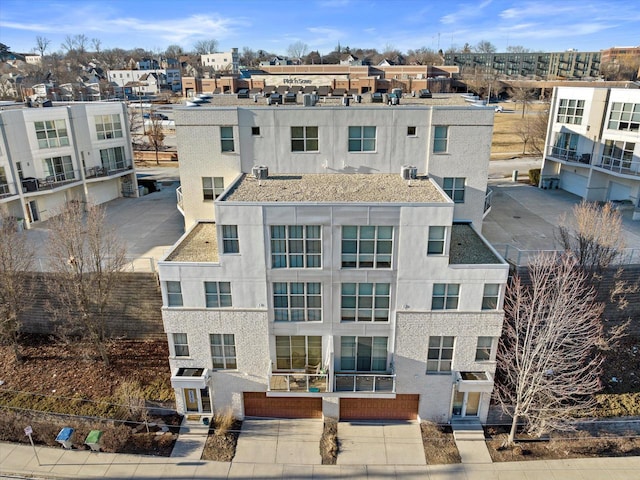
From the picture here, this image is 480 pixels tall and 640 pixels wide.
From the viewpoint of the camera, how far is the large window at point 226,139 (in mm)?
24766

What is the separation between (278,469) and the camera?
711 inches

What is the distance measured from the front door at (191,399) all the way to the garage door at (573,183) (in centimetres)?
3627

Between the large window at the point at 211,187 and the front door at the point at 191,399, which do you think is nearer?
the front door at the point at 191,399

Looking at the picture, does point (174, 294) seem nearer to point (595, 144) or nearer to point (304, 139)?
point (304, 139)

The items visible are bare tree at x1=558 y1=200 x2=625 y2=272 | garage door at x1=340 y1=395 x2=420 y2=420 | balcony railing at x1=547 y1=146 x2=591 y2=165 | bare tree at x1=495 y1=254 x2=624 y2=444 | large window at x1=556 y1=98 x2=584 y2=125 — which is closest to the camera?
bare tree at x1=495 y1=254 x2=624 y2=444

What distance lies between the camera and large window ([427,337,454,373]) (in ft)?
63.0

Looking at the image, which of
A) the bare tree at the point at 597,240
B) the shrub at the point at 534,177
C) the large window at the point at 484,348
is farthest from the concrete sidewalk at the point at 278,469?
the shrub at the point at 534,177

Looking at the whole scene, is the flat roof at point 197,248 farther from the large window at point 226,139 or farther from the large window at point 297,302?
the large window at point 226,139

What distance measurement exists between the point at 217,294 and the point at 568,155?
35.7m

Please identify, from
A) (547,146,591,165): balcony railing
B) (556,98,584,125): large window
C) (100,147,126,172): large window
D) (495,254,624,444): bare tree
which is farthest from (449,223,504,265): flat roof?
(100,147,126,172): large window

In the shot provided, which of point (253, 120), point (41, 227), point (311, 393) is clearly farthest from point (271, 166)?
point (41, 227)

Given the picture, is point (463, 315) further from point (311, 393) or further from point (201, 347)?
point (201, 347)

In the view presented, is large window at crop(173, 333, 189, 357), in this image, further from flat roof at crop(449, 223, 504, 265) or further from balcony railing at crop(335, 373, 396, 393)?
flat roof at crop(449, 223, 504, 265)

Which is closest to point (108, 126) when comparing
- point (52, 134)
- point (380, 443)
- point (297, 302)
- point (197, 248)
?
point (52, 134)
